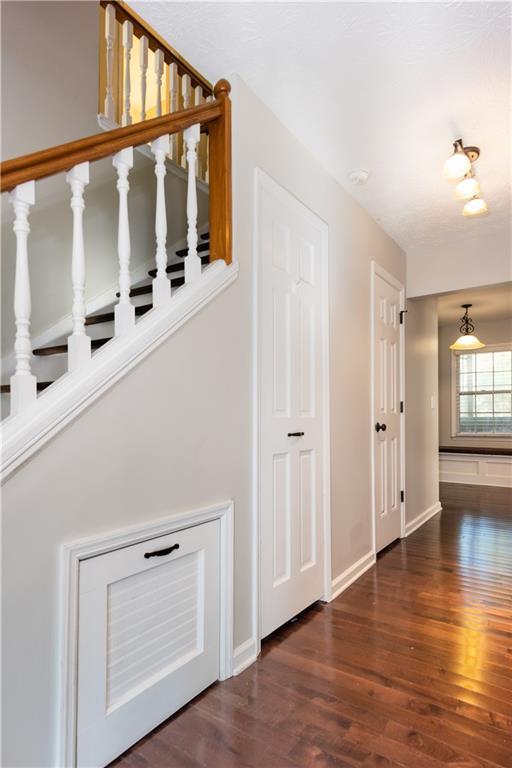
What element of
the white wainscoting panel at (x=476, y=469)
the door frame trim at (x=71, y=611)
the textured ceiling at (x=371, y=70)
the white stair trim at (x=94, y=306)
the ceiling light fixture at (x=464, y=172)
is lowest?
the white wainscoting panel at (x=476, y=469)

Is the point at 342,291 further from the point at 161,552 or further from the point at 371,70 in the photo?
the point at 161,552

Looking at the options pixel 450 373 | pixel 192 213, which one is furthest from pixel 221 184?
pixel 450 373

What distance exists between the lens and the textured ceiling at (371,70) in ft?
5.68

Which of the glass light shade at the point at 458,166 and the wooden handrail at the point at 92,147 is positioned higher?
the glass light shade at the point at 458,166

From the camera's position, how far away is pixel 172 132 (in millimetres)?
1708

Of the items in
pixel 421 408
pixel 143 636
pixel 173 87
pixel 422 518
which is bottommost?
pixel 422 518

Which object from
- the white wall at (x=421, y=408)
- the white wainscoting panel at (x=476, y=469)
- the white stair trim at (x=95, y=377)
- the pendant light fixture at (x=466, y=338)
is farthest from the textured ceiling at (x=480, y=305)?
the white stair trim at (x=95, y=377)

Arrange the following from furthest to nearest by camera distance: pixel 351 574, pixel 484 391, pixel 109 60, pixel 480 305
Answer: pixel 484 391
pixel 480 305
pixel 351 574
pixel 109 60

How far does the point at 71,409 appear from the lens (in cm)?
129

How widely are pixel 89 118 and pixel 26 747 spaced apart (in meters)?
2.79

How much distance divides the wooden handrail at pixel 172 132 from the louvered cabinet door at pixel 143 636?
3.68 ft

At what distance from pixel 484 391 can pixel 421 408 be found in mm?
3049

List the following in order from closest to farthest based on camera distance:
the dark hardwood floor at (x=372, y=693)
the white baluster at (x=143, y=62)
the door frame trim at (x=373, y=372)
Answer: the dark hardwood floor at (x=372, y=693) → the white baluster at (x=143, y=62) → the door frame trim at (x=373, y=372)

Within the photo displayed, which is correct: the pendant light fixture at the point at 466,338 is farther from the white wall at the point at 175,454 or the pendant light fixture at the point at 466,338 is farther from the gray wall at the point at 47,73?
the gray wall at the point at 47,73
